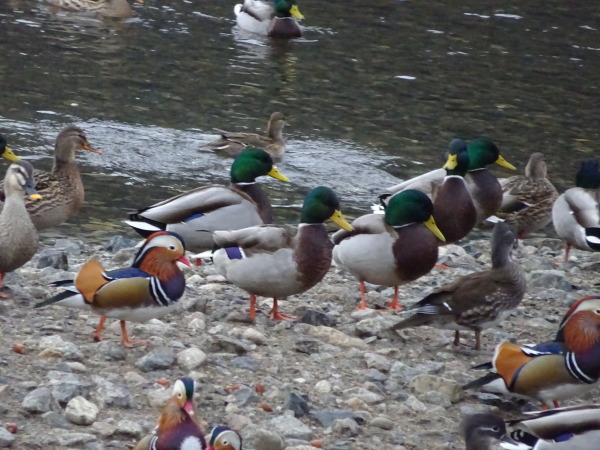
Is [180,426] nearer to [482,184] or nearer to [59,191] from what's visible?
[59,191]

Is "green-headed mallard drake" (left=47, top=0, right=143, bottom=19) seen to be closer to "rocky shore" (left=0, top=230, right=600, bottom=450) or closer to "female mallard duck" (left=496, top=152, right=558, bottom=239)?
"female mallard duck" (left=496, top=152, right=558, bottom=239)

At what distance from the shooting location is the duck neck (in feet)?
30.3

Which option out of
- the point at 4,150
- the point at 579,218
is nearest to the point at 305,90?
the point at 4,150

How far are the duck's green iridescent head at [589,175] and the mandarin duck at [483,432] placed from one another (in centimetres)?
584

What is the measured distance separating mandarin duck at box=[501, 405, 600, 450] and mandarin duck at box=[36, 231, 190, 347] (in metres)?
2.02

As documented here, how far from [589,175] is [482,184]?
3.33 feet

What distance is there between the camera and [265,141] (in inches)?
494

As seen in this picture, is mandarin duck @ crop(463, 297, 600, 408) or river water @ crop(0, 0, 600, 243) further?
river water @ crop(0, 0, 600, 243)

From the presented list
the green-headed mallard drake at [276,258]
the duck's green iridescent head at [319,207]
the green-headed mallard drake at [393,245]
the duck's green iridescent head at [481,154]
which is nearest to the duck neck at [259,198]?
the green-headed mallard drake at [393,245]

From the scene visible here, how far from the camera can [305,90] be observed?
50.9 feet

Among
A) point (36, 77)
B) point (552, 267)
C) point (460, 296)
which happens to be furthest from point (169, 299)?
point (36, 77)

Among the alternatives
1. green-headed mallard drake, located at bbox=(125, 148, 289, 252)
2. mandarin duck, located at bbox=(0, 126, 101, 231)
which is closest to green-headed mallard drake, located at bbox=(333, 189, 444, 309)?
green-headed mallard drake, located at bbox=(125, 148, 289, 252)

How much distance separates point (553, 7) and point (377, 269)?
14626 millimetres

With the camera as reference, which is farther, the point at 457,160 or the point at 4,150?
the point at 4,150
